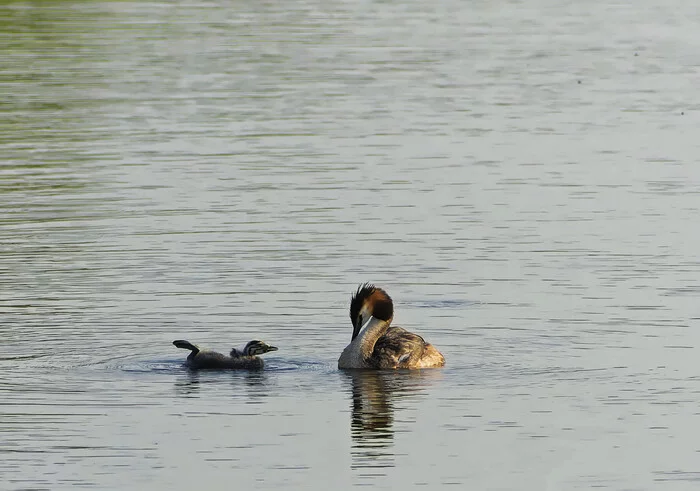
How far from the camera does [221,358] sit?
49.3ft

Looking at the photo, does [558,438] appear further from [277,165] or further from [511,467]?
[277,165]

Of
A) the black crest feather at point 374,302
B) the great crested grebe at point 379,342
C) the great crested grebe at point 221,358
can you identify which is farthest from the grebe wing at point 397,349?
the great crested grebe at point 221,358

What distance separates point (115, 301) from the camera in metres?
17.5

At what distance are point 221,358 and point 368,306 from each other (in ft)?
4.38

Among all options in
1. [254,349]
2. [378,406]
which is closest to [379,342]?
[254,349]

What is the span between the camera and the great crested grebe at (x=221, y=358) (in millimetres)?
14945

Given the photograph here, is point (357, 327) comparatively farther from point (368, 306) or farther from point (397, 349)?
point (397, 349)

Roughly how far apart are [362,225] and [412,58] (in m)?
19.3

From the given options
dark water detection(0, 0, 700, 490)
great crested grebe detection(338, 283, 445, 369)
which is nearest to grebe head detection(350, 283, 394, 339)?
great crested grebe detection(338, 283, 445, 369)

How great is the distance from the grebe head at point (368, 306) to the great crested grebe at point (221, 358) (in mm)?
769

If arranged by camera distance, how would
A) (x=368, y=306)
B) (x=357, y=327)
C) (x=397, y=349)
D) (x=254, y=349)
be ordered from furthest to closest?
(x=368, y=306) → (x=357, y=327) → (x=397, y=349) → (x=254, y=349)

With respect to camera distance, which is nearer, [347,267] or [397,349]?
[397,349]

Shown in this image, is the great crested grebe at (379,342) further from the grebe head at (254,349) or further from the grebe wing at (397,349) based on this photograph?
the grebe head at (254,349)

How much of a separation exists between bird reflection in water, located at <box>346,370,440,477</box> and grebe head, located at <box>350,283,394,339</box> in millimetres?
468
